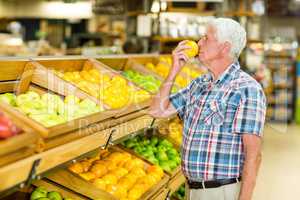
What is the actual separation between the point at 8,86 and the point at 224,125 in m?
1.32

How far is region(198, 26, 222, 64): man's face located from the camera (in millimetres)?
2757

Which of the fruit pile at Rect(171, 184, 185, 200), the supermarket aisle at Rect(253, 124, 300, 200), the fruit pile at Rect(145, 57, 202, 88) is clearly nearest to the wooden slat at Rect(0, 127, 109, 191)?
the fruit pile at Rect(171, 184, 185, 200)

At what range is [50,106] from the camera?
2.94m

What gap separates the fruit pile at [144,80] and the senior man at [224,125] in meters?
1.63

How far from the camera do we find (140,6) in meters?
10.2

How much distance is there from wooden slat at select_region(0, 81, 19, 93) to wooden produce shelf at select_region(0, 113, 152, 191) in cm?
60

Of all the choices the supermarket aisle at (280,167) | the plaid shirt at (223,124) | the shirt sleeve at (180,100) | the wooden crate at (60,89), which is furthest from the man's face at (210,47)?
the supermarket aisle at (280,167)

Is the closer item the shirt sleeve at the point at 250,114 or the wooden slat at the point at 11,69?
the shirt sleeve at the point at 250,114

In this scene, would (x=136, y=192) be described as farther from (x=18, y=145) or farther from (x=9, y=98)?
(x=18, y=145)

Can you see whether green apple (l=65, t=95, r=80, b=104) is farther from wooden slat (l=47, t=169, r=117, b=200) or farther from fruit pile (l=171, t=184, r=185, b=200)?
fruit pile (l=171, t=184, r=185, b=200)

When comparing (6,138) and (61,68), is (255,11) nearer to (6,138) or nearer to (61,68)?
(61,68)

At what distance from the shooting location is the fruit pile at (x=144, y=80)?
4561 millimetres

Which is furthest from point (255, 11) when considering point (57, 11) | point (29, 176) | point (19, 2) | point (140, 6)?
point (19, 2)

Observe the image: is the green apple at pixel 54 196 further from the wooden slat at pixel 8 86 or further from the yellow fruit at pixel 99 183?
the wooden slat at pixel 8 86
